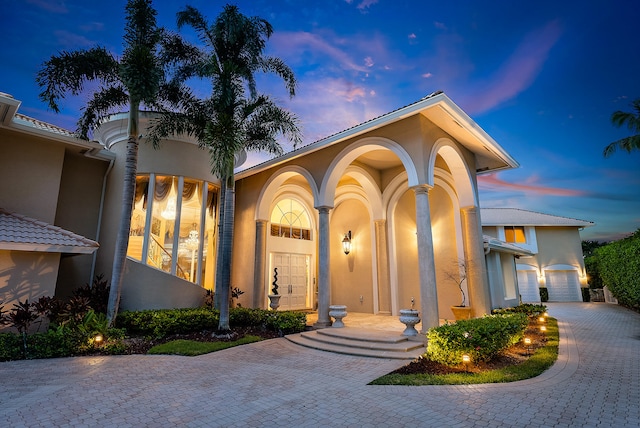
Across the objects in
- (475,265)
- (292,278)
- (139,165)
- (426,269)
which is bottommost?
(292,278)

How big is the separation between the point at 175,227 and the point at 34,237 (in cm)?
385

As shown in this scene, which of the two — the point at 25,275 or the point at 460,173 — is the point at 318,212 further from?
the point at 25,275

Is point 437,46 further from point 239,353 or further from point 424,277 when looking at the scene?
point 239,353

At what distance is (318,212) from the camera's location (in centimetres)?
1177

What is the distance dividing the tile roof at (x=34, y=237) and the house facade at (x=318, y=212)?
2.88 feet

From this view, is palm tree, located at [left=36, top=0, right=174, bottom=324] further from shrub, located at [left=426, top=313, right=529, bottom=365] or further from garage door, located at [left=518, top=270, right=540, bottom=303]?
garage door, located at [left=518, top=270, right=540, bottom=303]

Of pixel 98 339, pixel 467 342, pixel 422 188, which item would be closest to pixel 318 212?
pixel 422 188

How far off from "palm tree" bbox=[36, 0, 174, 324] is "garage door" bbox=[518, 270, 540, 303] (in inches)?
1034

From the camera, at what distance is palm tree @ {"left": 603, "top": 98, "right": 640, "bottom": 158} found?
45.6 feet

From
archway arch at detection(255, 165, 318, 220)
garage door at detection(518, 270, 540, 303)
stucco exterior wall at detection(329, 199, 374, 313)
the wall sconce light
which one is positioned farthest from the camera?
garage door at detection(518, 270, 540, 303)

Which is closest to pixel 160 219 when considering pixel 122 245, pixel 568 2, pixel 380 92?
pixel 122 245

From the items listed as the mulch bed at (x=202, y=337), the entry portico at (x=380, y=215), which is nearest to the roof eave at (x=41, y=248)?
→ the mulch bed at (x=202, y=337)

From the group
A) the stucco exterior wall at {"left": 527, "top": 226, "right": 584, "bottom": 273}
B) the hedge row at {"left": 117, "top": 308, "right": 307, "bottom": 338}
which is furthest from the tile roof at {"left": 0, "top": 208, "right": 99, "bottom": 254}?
the stucco exterior wall at {"left": 527, "top": 226, "right": 584, "bottom": 273}

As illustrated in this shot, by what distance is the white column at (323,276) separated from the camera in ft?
30.5
